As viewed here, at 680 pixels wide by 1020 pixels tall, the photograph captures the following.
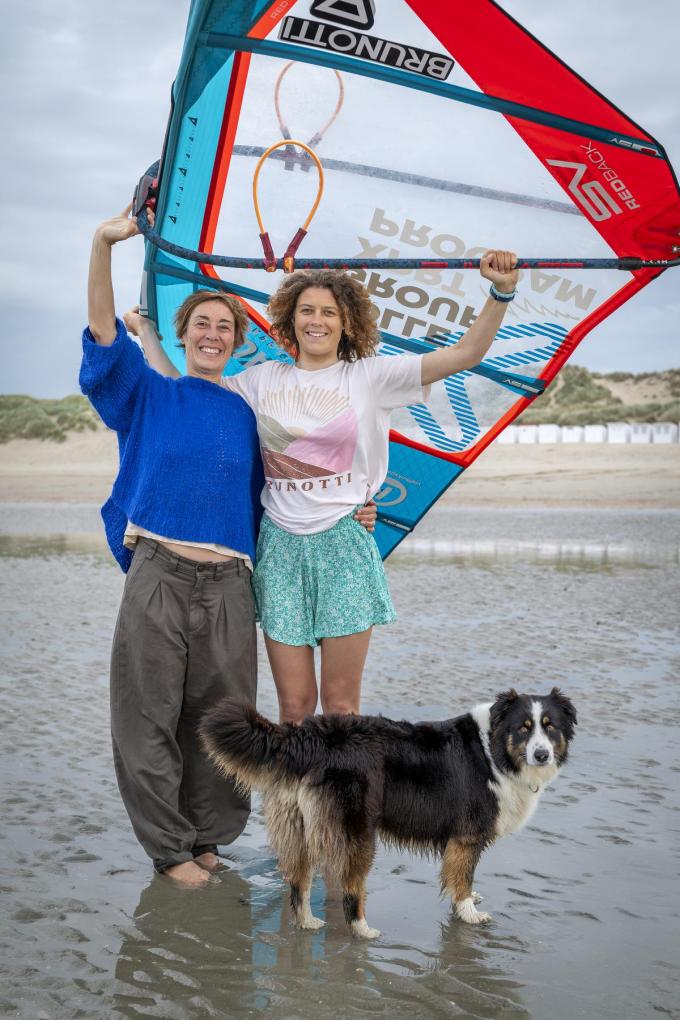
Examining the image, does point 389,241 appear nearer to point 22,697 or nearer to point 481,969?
point 481,969

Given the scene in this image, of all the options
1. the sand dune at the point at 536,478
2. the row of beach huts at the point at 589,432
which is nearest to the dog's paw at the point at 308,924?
the sand dune at the point at 536,478

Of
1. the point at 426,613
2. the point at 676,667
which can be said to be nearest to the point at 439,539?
the point at 426,613

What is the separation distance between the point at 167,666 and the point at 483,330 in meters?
1.52

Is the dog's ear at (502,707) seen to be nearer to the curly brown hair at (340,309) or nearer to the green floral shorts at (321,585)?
the green floral shorts at (321,585)

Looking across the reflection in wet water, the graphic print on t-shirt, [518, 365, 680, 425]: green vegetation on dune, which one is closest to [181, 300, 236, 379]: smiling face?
the graphic print on t-shirt

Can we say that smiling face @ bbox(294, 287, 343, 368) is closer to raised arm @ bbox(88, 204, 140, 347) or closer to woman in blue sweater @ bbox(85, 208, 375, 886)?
woman in blue sweater @ bbox(85, 208, 375, 886)

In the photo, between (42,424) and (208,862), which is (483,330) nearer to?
(208,862)

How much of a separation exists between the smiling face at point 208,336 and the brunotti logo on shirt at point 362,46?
4.19 feet

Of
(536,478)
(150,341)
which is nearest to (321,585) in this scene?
(150,341)

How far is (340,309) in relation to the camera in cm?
344

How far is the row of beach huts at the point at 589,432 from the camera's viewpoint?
31.2m

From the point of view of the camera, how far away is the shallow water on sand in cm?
270

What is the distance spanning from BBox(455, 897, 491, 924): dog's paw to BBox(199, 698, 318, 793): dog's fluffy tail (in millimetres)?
681

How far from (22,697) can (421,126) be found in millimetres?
3838
